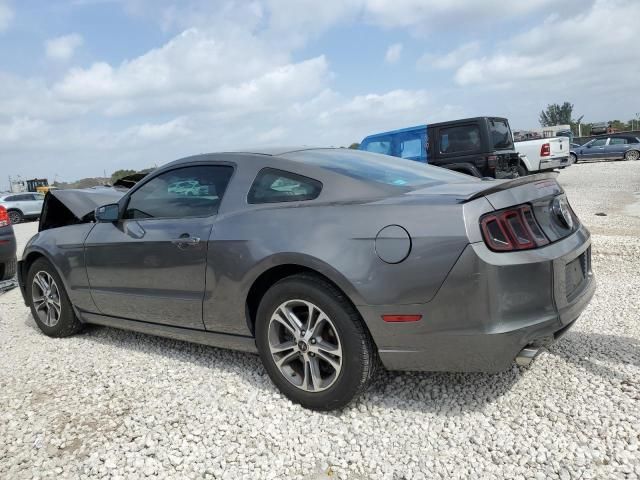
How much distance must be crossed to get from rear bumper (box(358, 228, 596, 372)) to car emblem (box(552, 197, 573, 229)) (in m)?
0.27

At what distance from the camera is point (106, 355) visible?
4.07 m

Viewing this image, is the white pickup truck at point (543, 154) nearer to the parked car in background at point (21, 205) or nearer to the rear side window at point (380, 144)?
the rear side window at point (380, 144)

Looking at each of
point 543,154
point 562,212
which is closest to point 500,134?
point 543,154

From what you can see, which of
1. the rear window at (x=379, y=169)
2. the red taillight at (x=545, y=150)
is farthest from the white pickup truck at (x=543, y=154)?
the rear window at (x=379, y=169)

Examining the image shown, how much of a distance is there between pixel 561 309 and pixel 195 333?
2.22m

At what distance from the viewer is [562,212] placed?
9.39 ft

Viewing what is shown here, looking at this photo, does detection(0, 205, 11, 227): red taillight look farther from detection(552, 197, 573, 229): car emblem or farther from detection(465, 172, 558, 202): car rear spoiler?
detection(552, 197, 573, 229): car emblem

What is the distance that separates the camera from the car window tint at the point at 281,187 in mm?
2971

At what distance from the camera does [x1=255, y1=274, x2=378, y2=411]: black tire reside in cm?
266

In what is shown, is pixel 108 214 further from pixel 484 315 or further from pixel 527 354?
pixel 527 354

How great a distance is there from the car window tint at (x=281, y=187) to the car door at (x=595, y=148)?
2601cm

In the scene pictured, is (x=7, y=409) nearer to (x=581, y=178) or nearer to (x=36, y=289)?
(x=36, y=289)

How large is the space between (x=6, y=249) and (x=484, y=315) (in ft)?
20.8

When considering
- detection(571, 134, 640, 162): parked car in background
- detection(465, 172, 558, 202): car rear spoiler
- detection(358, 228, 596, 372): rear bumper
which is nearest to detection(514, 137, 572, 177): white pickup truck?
detection(571, 134, 640, 162): parked car in background
